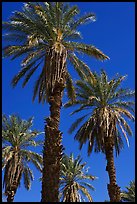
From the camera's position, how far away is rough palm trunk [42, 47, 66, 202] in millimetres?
14820

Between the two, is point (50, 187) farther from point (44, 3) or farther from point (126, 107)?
point (126, 107)

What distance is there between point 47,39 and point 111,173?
36.2 feet

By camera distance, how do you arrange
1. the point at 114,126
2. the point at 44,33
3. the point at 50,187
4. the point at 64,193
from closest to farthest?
1. the point at 50,187
2. the point at 44,33
3. the point at 114,126
4. the point at 64,193

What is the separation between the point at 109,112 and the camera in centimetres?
2633

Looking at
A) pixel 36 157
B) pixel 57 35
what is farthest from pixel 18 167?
pixel 57 35

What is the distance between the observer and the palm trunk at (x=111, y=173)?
79.1 ft

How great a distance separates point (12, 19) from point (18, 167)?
13.2m

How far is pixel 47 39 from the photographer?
1998 centimetres

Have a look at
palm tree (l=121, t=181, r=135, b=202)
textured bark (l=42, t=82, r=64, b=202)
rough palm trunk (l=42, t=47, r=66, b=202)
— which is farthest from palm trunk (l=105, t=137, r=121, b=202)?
palm tree (l=121, t=181, r=135, b=202)

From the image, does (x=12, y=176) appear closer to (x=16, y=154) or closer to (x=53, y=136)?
(x=16, y=154)

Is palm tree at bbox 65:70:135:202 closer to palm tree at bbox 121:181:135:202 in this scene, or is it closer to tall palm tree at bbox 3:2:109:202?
tall palm tree at bbox 3:2:109:202

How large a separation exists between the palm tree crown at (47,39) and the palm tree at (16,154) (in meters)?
9.06

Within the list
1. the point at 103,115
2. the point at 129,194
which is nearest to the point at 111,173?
the point at 103,115

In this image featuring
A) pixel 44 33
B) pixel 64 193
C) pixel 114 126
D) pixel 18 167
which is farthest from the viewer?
pixel 64 193
